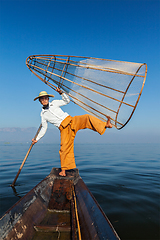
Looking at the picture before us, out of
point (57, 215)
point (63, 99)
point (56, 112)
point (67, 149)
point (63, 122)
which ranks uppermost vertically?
point (63, 99)

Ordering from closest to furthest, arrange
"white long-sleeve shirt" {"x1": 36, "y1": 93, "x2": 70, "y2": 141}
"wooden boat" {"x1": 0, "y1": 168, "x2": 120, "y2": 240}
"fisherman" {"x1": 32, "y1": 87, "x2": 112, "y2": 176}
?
"wooden boat" {"x1": 0, "y1": 168, "x2": 120, "y2": 240} < "fisherman" {"x1": 32, "y1": 87, "x2": 112, "y2": 176} < "white long-sleeve shirt" {"x1": 36, "y1": 93, "x2": 70, "y2": 141}

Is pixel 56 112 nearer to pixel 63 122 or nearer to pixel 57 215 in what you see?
pixel 63 122

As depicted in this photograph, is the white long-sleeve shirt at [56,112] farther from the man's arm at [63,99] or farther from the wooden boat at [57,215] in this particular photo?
the wooden boat at [57,215]

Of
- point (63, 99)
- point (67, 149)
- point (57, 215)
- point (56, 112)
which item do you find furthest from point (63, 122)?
point (57, 215)

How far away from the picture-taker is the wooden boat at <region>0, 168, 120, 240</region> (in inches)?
87.6

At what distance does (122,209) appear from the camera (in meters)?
3.78

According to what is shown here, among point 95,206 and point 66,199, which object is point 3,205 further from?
point 95,206

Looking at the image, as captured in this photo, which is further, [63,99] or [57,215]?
[63,99]

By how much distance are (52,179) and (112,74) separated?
10.5 feet

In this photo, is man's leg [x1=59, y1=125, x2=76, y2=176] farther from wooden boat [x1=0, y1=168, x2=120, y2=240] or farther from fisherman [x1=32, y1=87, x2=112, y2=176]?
wooden boat [x1=0, y1=168, x2=120, y2=240]

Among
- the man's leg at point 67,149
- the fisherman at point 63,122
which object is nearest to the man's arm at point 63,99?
the fisherman at point 63,122

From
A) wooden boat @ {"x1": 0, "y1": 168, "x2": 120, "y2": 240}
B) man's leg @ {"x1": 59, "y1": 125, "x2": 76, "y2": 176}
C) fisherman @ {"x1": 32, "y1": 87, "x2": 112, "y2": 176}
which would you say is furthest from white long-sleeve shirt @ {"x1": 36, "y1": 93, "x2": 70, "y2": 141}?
wooden boat @ {"x1": 0, "y1": 168, "x2": 120, "y2": 240}

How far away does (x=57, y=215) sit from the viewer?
3.32 meters

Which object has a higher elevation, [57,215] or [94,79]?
[94,79]
